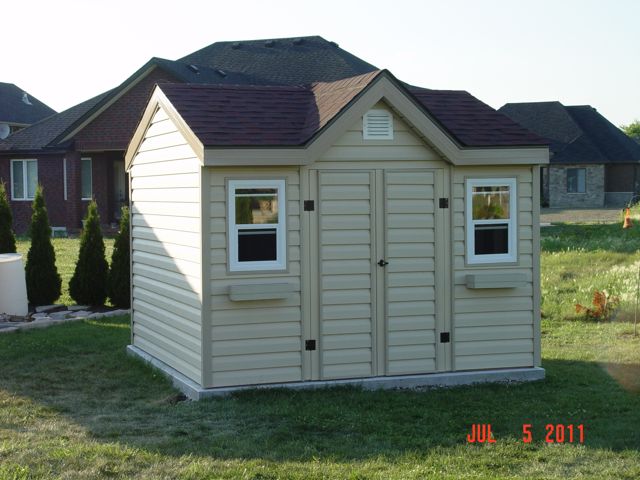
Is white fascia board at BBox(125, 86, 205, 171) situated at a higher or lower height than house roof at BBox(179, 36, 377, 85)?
lower

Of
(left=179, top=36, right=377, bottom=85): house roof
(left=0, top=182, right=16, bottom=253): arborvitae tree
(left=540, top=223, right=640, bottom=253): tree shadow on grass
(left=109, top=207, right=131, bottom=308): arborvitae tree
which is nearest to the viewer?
(left=109, top=207, right=131, bottom=308): arborvitae tree

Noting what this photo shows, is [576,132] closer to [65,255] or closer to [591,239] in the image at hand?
[591,239]

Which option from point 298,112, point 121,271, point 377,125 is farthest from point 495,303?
point 121,271

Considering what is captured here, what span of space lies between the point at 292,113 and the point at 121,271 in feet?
19.6

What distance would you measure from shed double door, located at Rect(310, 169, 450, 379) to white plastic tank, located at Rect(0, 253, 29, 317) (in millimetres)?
6610

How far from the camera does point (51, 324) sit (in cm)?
1367

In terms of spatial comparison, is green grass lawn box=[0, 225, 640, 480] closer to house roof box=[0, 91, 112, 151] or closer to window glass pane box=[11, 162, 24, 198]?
house roof box=[0, 91, 112, 151]

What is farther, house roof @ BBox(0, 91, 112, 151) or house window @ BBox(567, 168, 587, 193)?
house window @ BBox(567, 168, 587, 193)

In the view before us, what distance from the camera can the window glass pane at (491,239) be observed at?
393 inches

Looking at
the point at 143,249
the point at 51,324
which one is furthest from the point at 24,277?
the point at 143,249

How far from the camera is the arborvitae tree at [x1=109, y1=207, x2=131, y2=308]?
1488 centimetres

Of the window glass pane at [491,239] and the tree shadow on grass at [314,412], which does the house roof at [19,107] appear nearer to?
the tree shadow on grass at [314,412]

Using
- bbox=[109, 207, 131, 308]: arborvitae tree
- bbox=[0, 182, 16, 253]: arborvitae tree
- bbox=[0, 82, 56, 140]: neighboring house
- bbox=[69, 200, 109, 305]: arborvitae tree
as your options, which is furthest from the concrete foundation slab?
bbox=[0, 82, 56, 140]: neighboring house

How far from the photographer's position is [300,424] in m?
7.91
